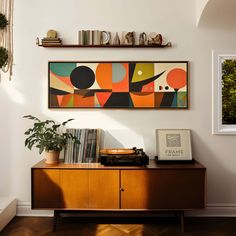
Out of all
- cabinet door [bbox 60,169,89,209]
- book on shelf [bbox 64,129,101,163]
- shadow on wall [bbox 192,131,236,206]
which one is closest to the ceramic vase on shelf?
book on shelf [bbox 64,129,101,163]

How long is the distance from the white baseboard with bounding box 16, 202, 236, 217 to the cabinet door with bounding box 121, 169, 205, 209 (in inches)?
19.5

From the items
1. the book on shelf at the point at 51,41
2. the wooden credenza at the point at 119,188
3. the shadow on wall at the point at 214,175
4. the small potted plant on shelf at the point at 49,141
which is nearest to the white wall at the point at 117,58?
the shadow on wall at the point at 214,175

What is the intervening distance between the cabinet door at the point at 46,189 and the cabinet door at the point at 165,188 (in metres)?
0.64

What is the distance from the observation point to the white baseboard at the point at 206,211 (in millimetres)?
3316

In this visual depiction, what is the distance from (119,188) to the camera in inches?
113

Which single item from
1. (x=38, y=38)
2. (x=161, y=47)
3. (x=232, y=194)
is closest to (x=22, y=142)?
(x=38, y=38)

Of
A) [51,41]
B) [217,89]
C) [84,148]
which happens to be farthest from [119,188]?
[51,41]

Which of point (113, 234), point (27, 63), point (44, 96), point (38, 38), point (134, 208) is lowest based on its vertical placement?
point (113, 234)

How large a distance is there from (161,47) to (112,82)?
0.66 m

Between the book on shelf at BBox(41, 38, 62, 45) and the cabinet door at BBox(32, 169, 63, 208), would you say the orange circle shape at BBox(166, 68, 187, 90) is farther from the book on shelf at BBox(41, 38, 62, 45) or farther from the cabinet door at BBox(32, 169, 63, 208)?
the cabinet door at BBox(32, 169, 63, 208)

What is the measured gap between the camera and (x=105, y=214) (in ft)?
10.9

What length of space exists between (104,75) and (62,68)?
47 centimetres

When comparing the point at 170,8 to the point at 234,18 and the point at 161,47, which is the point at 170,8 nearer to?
the point at 161,47

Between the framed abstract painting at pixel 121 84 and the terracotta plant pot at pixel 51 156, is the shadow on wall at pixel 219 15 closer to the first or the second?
the framed abstract painting at pixel 121 84
